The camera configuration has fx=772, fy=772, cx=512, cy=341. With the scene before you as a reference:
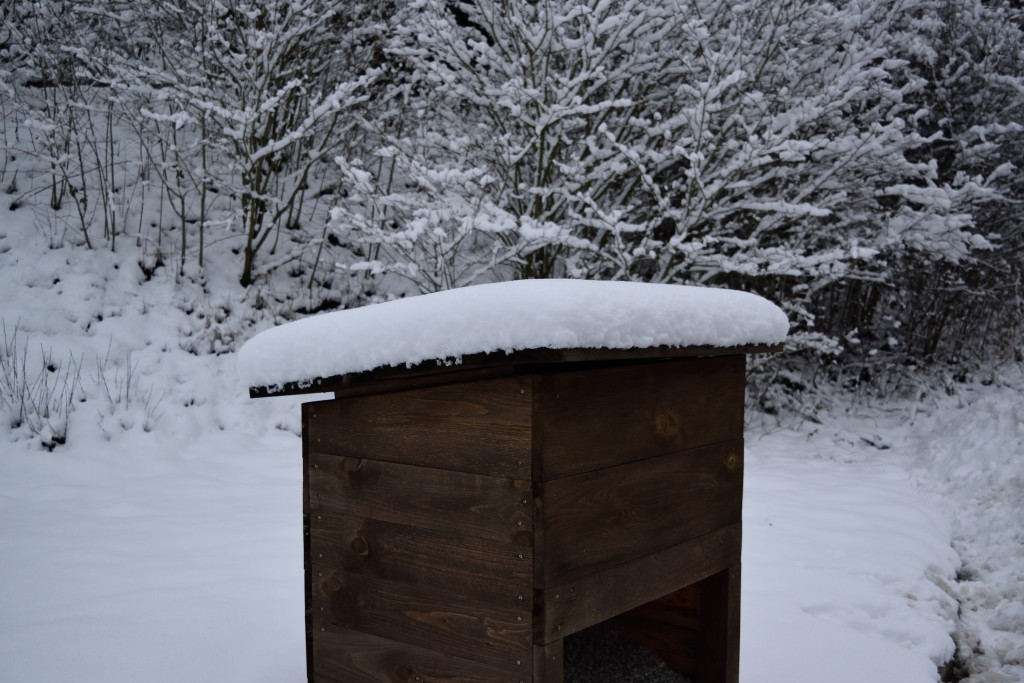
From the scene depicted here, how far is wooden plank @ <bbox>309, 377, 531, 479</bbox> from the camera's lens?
5.33ft

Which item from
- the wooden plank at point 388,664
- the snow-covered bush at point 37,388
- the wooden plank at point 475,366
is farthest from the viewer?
the snow-covered bush at point 37,388

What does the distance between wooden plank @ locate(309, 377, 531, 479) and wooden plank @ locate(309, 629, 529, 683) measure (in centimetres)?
44

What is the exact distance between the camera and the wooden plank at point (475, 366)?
1495mm

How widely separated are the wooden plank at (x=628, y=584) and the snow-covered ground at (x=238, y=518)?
688 mm

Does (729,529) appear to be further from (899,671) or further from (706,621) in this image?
(899,671)

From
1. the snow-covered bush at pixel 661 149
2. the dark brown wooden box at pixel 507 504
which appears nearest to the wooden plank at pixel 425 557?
the dark brown wooden box at pixel 507 504

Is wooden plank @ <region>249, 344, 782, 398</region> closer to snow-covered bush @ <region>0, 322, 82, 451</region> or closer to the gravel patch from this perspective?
the gravel patch

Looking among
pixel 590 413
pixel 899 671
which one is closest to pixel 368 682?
pixel 590 413

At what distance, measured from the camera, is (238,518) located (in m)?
4.09

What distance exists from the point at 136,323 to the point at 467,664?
508 cm

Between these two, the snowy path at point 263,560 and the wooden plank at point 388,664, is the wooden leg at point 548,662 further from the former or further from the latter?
the snowy path at point 263,560

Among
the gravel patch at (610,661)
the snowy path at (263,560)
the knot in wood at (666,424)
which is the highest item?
the knot in wood at (666,424)

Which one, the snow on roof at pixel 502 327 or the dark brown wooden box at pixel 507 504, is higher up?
the snow on roof at pixel 502 327

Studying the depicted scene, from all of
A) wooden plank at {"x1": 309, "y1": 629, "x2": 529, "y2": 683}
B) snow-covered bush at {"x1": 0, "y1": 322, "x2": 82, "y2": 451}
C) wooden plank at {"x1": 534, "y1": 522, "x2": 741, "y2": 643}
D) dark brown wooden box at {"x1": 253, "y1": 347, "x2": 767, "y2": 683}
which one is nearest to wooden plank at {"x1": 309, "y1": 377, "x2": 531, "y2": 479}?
dark brown wooden box at {"x1": 253, "y1": 347, "x2": 767, "y2": 683}
